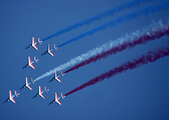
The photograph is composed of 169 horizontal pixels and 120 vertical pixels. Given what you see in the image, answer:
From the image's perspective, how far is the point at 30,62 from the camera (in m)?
49.5

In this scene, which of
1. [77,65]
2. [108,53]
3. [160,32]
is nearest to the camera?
[160,32]

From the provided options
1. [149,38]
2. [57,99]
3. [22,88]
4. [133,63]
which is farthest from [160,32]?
[22,88]

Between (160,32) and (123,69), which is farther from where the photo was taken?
(123,69)

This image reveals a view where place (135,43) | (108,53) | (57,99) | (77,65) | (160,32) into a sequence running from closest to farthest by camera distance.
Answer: (160,32), (135,43), (108,53), (77,65), (57,99)

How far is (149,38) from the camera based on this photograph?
104 feet

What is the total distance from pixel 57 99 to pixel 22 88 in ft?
20.5

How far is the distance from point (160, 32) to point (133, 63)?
508 centimetres

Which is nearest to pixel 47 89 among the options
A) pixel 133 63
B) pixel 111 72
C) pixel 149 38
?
pixel 111 72

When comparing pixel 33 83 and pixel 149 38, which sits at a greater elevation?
pixel 33 83

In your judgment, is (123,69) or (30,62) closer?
(123,69)

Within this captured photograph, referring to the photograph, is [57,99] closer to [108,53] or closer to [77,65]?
[77,65]

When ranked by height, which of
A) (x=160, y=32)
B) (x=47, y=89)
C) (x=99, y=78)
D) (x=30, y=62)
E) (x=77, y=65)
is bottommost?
(x=160, y=32)

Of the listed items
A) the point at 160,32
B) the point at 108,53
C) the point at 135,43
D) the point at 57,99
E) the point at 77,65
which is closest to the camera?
the point at 160,32

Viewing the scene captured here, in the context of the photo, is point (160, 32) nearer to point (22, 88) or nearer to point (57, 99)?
point (57, 99)
